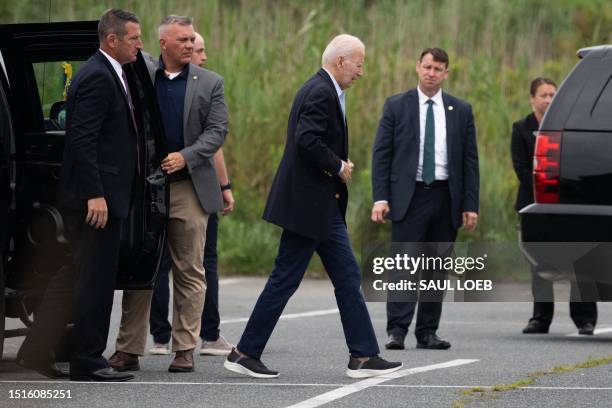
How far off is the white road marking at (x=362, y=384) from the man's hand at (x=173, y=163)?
5.18ft

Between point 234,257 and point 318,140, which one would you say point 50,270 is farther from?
point 234,257

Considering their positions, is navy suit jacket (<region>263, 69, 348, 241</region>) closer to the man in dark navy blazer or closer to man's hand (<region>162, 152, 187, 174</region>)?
man's hand (<region>162, 152, 187, 174</region>)

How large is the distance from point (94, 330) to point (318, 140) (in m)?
1.57

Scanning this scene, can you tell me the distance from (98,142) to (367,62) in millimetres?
12282

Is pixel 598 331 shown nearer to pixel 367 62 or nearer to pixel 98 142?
pixel 98 142

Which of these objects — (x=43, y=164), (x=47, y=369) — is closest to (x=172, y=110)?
(x=43, y=164)

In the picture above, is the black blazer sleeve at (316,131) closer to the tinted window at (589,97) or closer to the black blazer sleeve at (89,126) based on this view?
the black blazer sleeve at (89,126)

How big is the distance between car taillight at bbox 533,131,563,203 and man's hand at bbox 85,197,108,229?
2.70 meters

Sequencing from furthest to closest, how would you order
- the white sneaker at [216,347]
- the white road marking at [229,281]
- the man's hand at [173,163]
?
1. the white road marking at [229,281]
2. the white sneaker at [216,347]
3. the man's hand at [173,163]

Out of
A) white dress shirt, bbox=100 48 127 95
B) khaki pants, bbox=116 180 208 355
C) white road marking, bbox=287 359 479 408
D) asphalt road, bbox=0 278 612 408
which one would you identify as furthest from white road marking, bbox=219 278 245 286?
white dress shirt, bbox=100 48 127 95

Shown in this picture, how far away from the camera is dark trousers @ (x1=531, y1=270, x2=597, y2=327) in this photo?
11.9 meters

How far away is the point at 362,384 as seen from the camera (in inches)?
336

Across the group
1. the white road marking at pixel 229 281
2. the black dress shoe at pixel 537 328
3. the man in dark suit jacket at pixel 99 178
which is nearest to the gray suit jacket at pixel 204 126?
the man in dark suit jacket at pixel 99 178

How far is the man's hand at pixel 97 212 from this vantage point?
8.25 metres
